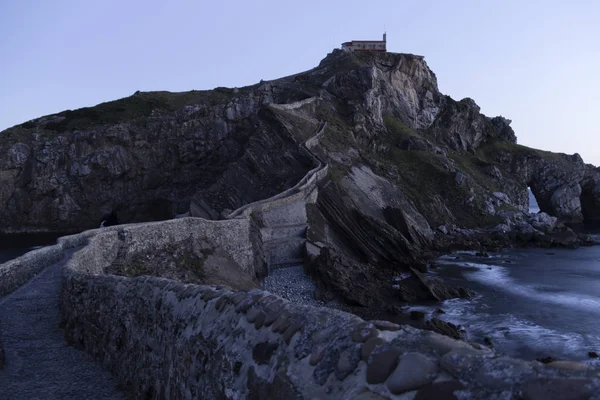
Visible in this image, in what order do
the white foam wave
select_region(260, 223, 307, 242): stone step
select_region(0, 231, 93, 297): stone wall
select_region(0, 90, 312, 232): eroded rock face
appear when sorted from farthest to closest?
select_region(0, 90, 312, 232): eroded rock face, select_region(260, 223, 307, 242): stone step, the white foam wave, select_region(0, 231, 93, 297): stone wall

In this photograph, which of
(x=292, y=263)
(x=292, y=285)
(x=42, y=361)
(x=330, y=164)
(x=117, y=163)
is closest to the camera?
(x=42, y=361)

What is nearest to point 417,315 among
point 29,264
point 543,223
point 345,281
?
point 345,281

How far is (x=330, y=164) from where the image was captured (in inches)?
2047

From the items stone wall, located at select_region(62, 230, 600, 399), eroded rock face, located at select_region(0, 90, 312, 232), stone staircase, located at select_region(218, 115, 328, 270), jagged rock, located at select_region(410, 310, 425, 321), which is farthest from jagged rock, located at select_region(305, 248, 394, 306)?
eroded rock face, located at select_region(0, 90, 312, 232)

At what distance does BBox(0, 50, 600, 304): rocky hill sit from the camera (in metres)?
49.5

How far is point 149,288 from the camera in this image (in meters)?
8.40

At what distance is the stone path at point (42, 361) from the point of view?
8867mm

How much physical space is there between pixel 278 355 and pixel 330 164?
47.5m

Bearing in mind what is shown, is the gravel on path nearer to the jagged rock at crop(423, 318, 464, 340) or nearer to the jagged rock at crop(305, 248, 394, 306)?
the jagged rock at crop(305, 248, 394, 306)

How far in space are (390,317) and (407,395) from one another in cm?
2575

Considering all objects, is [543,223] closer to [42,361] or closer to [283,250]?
[283,250]

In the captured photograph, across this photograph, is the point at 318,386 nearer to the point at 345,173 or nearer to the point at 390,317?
the point at 390,317

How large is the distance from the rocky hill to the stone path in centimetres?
2731

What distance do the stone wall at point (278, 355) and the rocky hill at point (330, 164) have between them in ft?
101
